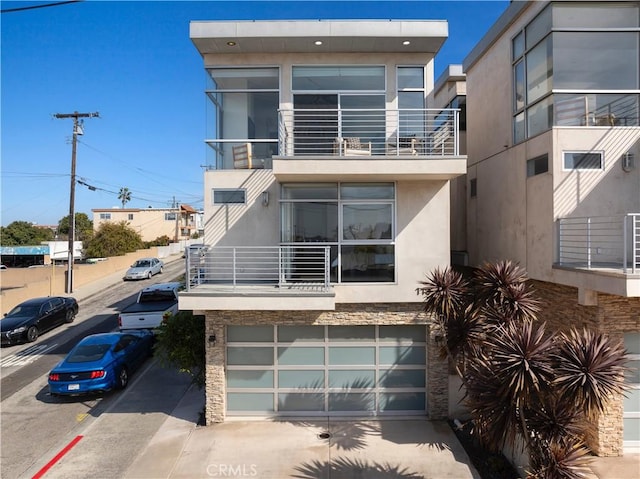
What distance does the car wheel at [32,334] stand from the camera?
1506cm

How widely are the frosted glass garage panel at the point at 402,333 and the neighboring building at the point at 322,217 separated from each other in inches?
1.3

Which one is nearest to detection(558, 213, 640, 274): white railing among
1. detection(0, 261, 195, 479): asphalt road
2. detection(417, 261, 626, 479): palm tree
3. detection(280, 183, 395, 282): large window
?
detection(417, 261, 626, 479): palm tree

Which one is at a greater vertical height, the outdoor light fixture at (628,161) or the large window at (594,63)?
the large window at (594,63)

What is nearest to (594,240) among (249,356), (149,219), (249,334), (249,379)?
(249,334)

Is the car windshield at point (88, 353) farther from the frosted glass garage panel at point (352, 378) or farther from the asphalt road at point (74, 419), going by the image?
the frosted glass garage panel at point (352, 378)

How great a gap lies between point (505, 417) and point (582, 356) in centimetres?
140

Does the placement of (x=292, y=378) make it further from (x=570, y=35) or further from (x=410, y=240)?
(x=570, y=35)

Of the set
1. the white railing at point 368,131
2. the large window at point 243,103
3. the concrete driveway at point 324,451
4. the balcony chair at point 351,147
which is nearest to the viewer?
the concrete driveway at point 324,451

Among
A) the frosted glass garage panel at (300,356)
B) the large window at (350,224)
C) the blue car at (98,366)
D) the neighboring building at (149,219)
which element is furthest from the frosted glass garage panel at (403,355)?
the neighboring building at (149,219)

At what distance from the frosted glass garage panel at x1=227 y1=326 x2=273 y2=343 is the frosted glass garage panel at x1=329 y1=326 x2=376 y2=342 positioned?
1496mm

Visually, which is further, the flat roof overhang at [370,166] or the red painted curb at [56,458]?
the flat roof overhang at [370,166]

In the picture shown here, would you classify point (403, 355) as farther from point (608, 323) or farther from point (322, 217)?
point (608, 323)

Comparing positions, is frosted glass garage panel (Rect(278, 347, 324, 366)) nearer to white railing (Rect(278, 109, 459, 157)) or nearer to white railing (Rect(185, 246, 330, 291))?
white railing (Rect(185, 246, 330, 291))

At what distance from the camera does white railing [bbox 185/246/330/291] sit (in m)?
8.23
